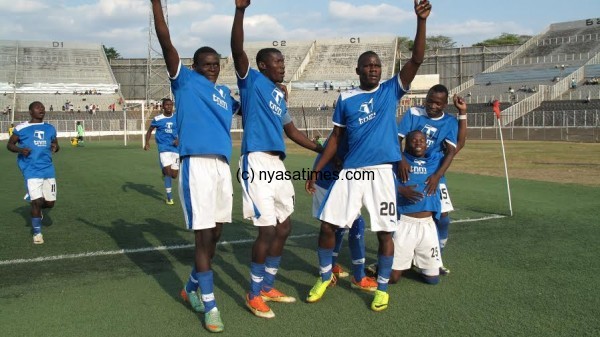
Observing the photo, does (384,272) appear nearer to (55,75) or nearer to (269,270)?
(269,270)

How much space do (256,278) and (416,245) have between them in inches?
79.5

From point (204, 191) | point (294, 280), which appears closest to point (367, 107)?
point (204, 191)

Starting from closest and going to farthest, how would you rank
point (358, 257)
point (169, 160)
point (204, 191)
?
point (204, 191), point (358, 257), point (169, 160)

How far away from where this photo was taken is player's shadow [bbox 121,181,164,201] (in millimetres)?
13505

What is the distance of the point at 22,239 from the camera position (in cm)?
835

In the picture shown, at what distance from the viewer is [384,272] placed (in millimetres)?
5293

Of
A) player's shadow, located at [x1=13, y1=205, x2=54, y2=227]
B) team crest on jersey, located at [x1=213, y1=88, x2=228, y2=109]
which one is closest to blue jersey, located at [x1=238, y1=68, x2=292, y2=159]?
team crest on jersey, located at [x1=213, y1=88, x2=228, y2=109]

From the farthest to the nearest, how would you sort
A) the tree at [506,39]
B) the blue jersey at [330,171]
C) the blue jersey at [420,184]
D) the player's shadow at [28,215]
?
1. the tree at [506,39]
2. the player's shadow at [28,215]
3. the blue jersey at [420,184]
4. the blue jersey at [330,171]

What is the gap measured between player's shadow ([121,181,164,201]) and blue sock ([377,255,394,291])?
8477 millimetres

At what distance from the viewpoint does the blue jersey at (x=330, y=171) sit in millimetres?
5789

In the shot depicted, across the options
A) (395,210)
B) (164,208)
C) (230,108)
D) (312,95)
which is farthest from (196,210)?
(312,95)

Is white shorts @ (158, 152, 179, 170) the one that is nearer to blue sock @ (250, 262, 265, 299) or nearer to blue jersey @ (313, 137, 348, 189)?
blue jersey @ (313, 137, 348, 189)

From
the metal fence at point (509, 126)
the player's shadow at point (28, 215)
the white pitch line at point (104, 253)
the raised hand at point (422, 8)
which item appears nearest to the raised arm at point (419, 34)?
the raised hand at point (422, 8)

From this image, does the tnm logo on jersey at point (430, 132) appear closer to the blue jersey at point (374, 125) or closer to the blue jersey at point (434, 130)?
the blue jersey at point (434, 130)
